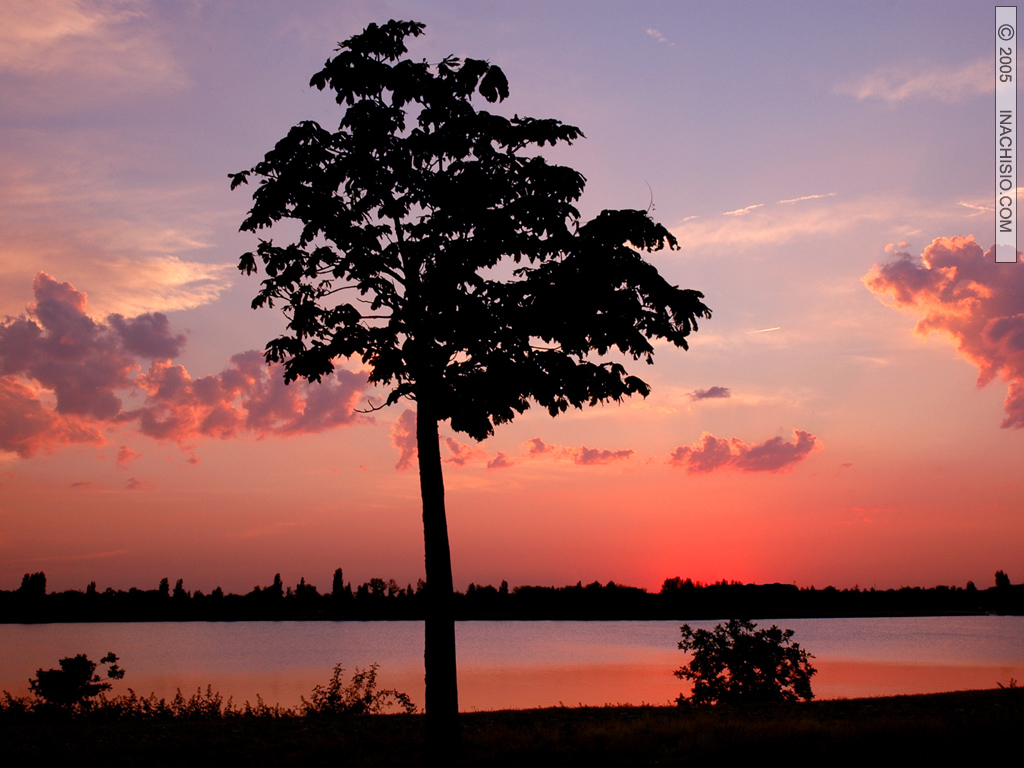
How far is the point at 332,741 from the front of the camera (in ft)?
56.3

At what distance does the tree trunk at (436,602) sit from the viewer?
51.8 ft

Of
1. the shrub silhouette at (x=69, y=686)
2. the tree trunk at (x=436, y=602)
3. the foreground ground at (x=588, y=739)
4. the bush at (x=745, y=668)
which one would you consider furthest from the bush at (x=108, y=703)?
the tree trunk at (x=436, y=602)

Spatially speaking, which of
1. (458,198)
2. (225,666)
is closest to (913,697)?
(458,198)

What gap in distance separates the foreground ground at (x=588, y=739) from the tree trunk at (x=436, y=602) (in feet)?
2.19

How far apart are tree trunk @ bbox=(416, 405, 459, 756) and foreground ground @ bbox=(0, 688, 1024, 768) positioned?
668mm

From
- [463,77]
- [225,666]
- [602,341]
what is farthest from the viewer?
[225,666]

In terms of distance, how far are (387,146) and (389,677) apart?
63331 millimetres

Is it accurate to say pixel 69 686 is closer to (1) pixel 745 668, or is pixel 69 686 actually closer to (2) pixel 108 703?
(2) pixel 108 703

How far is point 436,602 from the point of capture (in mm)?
16344

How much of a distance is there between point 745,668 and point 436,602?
51.1ft

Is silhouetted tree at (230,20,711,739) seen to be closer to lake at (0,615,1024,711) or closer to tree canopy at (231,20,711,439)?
tree canopy at (231,20,711,439)

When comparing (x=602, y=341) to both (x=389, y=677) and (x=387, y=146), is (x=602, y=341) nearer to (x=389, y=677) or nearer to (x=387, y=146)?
(x=387, y=146)

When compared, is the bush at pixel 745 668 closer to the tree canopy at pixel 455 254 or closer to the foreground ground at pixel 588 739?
the foreground ground at pixel 588 739

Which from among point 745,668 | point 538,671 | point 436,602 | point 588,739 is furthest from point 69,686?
point 538,671
